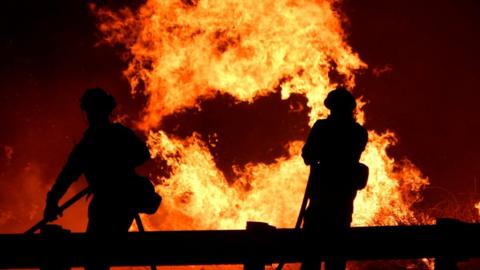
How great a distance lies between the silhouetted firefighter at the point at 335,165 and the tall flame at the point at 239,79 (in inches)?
303

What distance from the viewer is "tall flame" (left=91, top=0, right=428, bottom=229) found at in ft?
41.1

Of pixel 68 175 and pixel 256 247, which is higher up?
pixel 68 175

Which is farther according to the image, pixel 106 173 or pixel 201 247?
pixel 106 173

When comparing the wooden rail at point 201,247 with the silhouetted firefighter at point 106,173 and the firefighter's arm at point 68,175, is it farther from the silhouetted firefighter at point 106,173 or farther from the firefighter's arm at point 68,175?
the firefighter's arm at point 68,175

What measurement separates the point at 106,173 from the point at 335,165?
2071 millimetres

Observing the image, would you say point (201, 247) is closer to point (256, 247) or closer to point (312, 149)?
point (256, 247)

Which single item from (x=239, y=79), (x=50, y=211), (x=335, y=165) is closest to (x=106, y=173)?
(x=50, y=211)

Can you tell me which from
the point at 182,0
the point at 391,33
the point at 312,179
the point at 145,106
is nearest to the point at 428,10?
the point at 391,33

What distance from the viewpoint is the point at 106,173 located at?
4.11 m

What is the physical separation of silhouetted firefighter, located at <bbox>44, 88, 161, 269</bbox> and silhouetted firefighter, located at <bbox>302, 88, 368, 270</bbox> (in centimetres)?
152

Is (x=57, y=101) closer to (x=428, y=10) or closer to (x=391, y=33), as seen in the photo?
(x=391, y=33)

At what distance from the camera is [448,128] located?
49.5 feet

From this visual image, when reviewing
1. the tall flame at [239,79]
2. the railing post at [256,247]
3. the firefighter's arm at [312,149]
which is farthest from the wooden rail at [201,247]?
the tall flame at [239,79]

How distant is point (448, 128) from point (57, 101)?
37.8 ft
